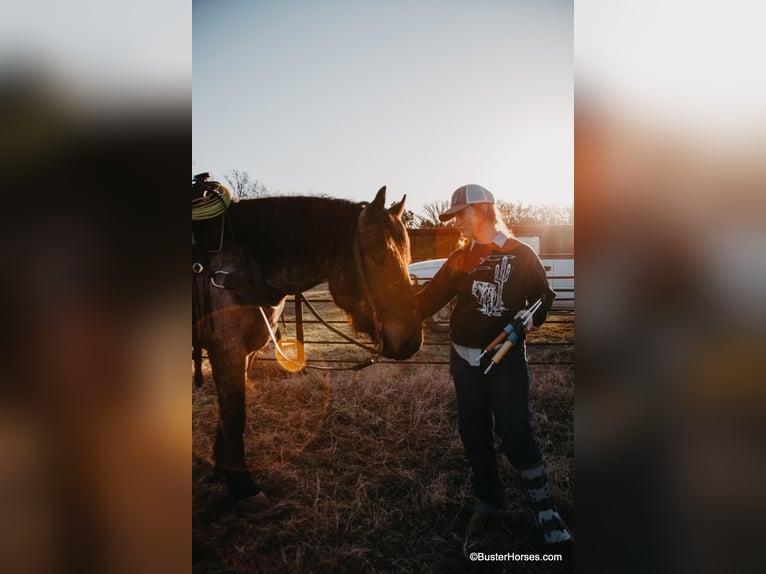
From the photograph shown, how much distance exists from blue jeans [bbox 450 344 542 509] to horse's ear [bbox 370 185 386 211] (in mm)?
1158

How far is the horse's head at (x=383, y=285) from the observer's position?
92.4 inches

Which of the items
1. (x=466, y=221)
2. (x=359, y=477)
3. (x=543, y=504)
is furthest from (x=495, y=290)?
(x=359, y=477)

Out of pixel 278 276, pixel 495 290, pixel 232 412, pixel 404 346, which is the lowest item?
pixel 232 412

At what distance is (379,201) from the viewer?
8.09ft

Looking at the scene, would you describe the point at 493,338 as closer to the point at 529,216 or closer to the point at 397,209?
the point at 397,209

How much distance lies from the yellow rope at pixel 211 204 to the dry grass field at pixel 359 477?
2.21m

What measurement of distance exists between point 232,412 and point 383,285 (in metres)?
1.46

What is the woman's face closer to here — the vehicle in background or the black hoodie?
the black hoodie

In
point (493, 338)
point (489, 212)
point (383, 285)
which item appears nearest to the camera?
point (493, 338)

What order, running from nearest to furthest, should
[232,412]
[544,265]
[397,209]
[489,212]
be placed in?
[489,212]
[232,412]
[397,209]
[544,265]

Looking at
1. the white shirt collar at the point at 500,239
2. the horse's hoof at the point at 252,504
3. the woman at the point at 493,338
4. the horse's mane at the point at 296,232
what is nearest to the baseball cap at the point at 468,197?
the woman at the point at 493,338
